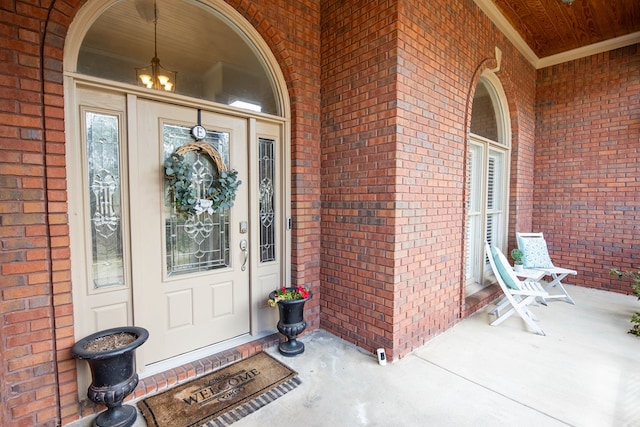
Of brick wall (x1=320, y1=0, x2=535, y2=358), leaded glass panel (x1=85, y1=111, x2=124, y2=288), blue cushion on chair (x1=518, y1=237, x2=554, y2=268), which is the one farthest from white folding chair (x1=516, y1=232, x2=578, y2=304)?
leaded glass panel (x1=85, y1=111, x2=124, y2=288)

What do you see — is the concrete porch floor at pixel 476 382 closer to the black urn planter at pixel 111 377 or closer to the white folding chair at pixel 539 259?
the black urn planter at pixel 111 377

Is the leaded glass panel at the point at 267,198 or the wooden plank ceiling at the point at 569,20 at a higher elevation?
the wooden plank ceiling at the point at 569,20

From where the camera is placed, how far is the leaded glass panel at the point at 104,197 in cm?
200

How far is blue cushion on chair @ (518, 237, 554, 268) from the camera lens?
4.18 meters

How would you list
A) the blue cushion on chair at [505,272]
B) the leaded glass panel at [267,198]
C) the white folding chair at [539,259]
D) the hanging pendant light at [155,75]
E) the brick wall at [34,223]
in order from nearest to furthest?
the brick wall at [34,223], the hanging pendant light at [155,75], the leaded glass panel at [267,198], the blue cushion on chair at [505,272], the white folding chair at [539,259]

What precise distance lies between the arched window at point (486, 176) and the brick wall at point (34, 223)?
389 cm

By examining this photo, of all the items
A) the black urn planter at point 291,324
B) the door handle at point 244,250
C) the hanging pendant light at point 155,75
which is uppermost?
the hanging pendant light at point 155,75

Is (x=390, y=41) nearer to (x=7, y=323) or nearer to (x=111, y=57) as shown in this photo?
(x=111, y=57)

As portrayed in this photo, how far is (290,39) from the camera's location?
2.80m

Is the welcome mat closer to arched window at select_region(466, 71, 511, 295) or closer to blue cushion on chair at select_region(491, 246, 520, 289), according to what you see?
blue cushion on chair at select_region(491, 246, 520, 289)

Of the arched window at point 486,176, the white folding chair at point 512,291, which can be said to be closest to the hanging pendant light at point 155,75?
the arched window at point 486,176

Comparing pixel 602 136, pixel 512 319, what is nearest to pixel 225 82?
pixel 512 319

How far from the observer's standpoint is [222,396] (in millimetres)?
2086

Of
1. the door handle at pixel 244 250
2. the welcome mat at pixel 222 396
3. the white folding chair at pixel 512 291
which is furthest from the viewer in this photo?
the white folding chair at pixel 512 291
